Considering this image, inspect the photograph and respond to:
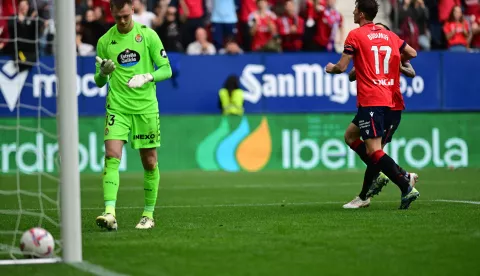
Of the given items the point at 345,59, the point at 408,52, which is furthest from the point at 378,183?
the point at 345,59

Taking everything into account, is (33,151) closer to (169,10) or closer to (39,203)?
(169,10)

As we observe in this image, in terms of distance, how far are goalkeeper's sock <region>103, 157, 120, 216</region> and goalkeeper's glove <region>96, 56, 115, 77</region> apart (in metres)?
0.79

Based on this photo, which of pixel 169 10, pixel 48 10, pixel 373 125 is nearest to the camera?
pixel 373 125

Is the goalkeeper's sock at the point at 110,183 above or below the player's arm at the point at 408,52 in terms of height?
below

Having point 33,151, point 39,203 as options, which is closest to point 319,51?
point 33,151

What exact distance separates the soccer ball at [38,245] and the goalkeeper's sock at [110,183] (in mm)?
1893

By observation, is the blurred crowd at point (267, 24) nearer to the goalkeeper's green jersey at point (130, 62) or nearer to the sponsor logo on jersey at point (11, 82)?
the sponsor logo on jersey at point (11, 82)

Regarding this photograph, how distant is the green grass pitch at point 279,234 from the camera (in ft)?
21.4

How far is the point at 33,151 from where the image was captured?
18.8 meters

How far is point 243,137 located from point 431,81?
449 cm

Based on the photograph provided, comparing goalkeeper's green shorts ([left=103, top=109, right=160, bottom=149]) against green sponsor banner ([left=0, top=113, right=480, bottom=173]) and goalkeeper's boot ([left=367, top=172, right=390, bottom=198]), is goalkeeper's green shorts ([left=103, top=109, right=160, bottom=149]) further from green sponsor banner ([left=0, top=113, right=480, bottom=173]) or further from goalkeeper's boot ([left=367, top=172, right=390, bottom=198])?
green sponsor banner ([left=0, top=113, right=480, bottom=173])

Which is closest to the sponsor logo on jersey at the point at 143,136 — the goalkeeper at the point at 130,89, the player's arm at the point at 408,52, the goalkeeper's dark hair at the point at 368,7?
the goalkeeper at the point at 130,89

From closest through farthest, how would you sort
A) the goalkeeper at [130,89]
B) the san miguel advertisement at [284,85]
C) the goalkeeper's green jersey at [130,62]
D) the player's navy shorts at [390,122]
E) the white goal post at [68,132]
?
the white goal post at [68,132]
the goalkeeper at [130,89]
the goalkeeper's green jersey at [130,62]
the player's navy shorts at [390,122]
the san miguel advertisement at [284,85]

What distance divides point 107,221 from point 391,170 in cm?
313
